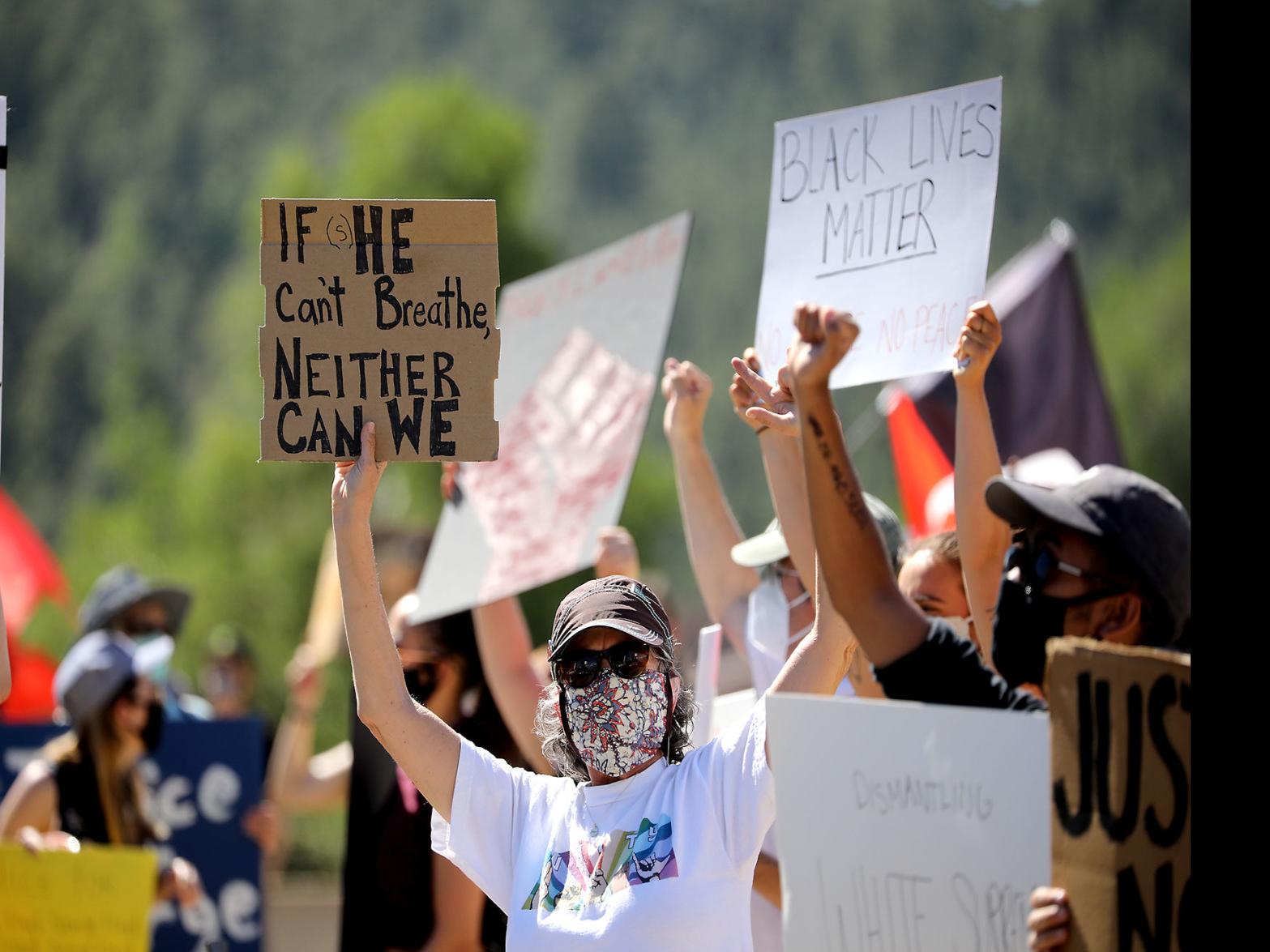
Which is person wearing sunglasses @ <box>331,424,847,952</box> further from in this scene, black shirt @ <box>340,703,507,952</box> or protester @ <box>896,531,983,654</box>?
black shirt @ <box>340,703,507,952</box>

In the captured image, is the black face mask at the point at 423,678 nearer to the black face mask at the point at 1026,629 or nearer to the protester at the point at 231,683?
the black face mask at the point at 1026,629

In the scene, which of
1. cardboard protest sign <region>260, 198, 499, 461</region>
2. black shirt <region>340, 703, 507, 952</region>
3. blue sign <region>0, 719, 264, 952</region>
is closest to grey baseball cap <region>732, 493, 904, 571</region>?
cardboard protest sign <region>260, 198, 499, 461</region>

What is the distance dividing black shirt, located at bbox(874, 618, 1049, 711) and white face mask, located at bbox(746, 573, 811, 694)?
1.27m

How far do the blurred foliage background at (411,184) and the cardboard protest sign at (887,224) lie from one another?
14.2m

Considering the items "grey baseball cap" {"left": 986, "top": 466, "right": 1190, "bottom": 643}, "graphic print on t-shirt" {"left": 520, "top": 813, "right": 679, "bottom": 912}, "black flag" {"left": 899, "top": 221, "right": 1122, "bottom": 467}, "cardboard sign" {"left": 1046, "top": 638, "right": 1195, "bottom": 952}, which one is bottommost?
"graphic print on t-shirt" {"left": 520, "top": 813, "right": 679, "bottom": 912}

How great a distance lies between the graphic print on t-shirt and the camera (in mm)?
2598

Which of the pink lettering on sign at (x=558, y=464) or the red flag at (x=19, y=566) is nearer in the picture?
the pink lettering on sign at (x=558, y=464)

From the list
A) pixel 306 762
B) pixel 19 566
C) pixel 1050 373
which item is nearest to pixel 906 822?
pixel 306 762

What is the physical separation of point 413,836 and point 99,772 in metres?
1.22

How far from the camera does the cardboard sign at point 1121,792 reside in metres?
1.99

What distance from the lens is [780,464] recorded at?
126 inches

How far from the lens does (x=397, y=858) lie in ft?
14.4

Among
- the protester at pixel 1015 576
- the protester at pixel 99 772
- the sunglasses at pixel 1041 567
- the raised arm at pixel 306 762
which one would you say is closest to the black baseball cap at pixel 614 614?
the protester at pixel 1015 576
